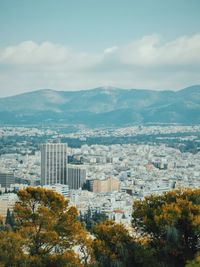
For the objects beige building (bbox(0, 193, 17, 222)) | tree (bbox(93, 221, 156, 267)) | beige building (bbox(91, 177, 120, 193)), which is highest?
tree (bbox(93, 221, 156, 267))

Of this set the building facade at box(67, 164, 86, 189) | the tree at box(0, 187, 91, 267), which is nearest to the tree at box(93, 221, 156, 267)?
the tree at box(0, 187, 91, 267)

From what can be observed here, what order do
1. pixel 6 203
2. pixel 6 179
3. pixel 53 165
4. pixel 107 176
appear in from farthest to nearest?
pixel 107 176
pixel 53 165
pixel 6 179
pixel 6 203

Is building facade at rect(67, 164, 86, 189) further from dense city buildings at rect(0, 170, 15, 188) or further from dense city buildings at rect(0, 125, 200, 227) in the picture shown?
dense city buildings at rect(0, 170, 15, 188)

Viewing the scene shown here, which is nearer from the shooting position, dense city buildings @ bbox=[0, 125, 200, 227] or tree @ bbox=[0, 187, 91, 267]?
tree @ bbox=[0, 187, 91, 267]

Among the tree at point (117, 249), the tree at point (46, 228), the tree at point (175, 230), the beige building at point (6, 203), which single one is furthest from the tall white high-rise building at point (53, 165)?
the tree at point (175, 230)

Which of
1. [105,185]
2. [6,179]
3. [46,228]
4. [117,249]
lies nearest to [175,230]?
[117,249]

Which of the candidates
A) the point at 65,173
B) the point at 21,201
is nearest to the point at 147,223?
the point at 21,201

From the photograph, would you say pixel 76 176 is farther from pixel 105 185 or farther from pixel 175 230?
pixel 175 230
